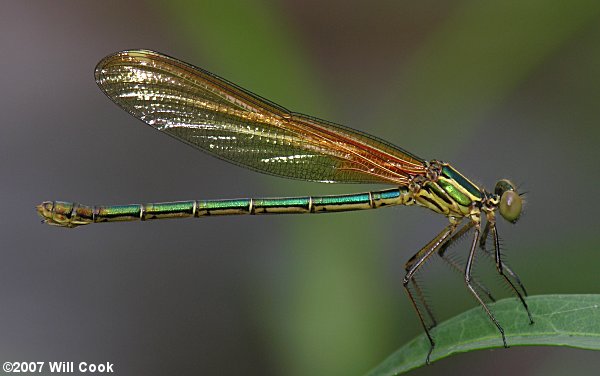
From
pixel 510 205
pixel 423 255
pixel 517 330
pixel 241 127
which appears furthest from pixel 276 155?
pixel 517 330

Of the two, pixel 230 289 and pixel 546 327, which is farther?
pixel 230 289

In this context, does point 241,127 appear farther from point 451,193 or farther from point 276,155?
point 451,193

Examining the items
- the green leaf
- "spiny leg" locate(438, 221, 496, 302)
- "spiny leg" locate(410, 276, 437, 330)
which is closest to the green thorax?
"spiny leg" locate(438, 221, 496, 302)

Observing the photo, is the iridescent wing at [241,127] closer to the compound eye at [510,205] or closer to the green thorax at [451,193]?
the green thorax at [451,193]

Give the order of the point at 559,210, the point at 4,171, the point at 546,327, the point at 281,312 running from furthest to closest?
1. the point at 4,171
2. the point at 559,210
3. the point at 281,312
4. the point at 546,327

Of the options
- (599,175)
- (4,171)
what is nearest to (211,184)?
(4,171)

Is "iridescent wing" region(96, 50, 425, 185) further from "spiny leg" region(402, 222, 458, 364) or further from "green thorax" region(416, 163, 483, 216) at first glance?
"spiny leg" region(402, 222, 458, 364)

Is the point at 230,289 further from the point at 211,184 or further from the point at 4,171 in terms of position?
the point at 4,171

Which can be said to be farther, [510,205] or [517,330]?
[510,205]
